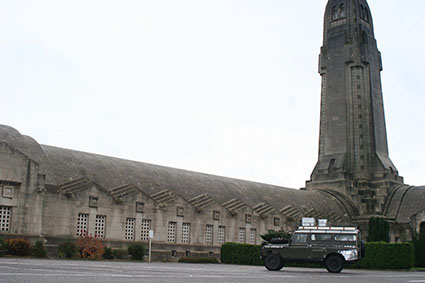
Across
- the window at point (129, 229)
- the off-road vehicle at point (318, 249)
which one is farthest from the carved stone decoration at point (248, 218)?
the off-road vehicle at point (318, 249)

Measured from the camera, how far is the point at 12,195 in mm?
35188

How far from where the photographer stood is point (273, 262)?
85.4 feet

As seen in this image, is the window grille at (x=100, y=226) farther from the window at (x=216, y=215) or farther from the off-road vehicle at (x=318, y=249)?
the off-road vehicle at (x=318, y=249)

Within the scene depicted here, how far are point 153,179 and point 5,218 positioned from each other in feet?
57.1

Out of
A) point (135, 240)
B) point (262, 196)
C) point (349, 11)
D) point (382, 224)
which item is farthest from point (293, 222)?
point (349, 11)

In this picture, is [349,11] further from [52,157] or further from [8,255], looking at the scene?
[8,255]

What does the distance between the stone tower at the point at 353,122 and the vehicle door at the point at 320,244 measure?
4610 centimetres

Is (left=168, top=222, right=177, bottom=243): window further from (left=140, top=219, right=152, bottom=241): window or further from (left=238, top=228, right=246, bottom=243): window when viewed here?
(left=238, top=228, right=246, bottom=243): window

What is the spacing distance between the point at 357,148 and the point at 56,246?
5030 cm

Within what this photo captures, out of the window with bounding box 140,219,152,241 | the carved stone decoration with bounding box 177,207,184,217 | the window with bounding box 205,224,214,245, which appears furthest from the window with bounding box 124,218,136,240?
the window with bounding box 205,224,214,245

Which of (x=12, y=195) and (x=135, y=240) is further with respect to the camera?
(x=135, y=240)

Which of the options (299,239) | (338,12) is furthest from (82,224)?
(338,12)

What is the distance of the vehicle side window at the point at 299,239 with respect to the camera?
26.9 m

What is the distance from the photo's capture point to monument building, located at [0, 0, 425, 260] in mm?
36906
